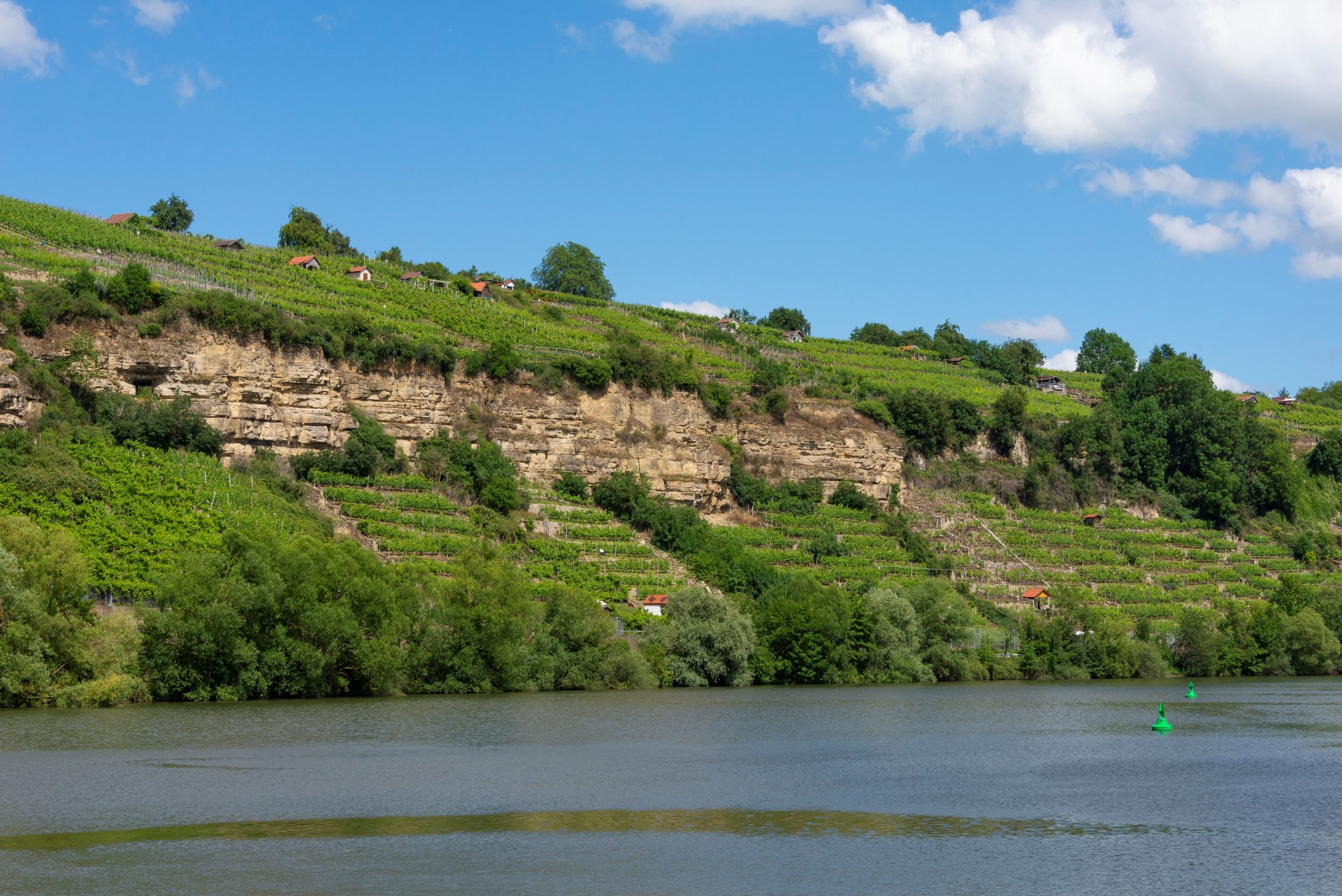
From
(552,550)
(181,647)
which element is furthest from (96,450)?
(552,550)

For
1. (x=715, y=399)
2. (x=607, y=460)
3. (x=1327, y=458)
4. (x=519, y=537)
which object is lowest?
(x=519, y=537)

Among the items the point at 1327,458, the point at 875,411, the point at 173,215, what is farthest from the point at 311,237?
the point at 1327,458

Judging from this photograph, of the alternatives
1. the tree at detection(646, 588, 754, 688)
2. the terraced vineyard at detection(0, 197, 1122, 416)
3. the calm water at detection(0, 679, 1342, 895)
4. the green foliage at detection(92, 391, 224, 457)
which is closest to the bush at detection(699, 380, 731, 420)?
the terraced vineyard at detection(0, 197, 1122, 416)

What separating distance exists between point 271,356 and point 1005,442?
5968 cm

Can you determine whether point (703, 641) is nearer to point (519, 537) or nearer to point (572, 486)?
point (519, 537)

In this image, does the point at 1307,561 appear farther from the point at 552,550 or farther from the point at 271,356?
the point at 271,356

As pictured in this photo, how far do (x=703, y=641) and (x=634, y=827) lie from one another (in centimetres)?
3528

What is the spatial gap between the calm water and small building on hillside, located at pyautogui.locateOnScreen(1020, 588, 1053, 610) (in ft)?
104

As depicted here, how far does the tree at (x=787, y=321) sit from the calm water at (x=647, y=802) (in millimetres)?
97716

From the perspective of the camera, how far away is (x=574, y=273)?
13850 centimetres

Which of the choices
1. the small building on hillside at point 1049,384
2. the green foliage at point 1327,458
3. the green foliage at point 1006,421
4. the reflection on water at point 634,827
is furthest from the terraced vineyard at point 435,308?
→ the reflection on water at point 634,827

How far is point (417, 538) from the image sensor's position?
65125 millimetres

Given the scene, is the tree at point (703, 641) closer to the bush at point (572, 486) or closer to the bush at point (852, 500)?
the bush at point (572, 486)

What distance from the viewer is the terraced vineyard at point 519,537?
6506cm
